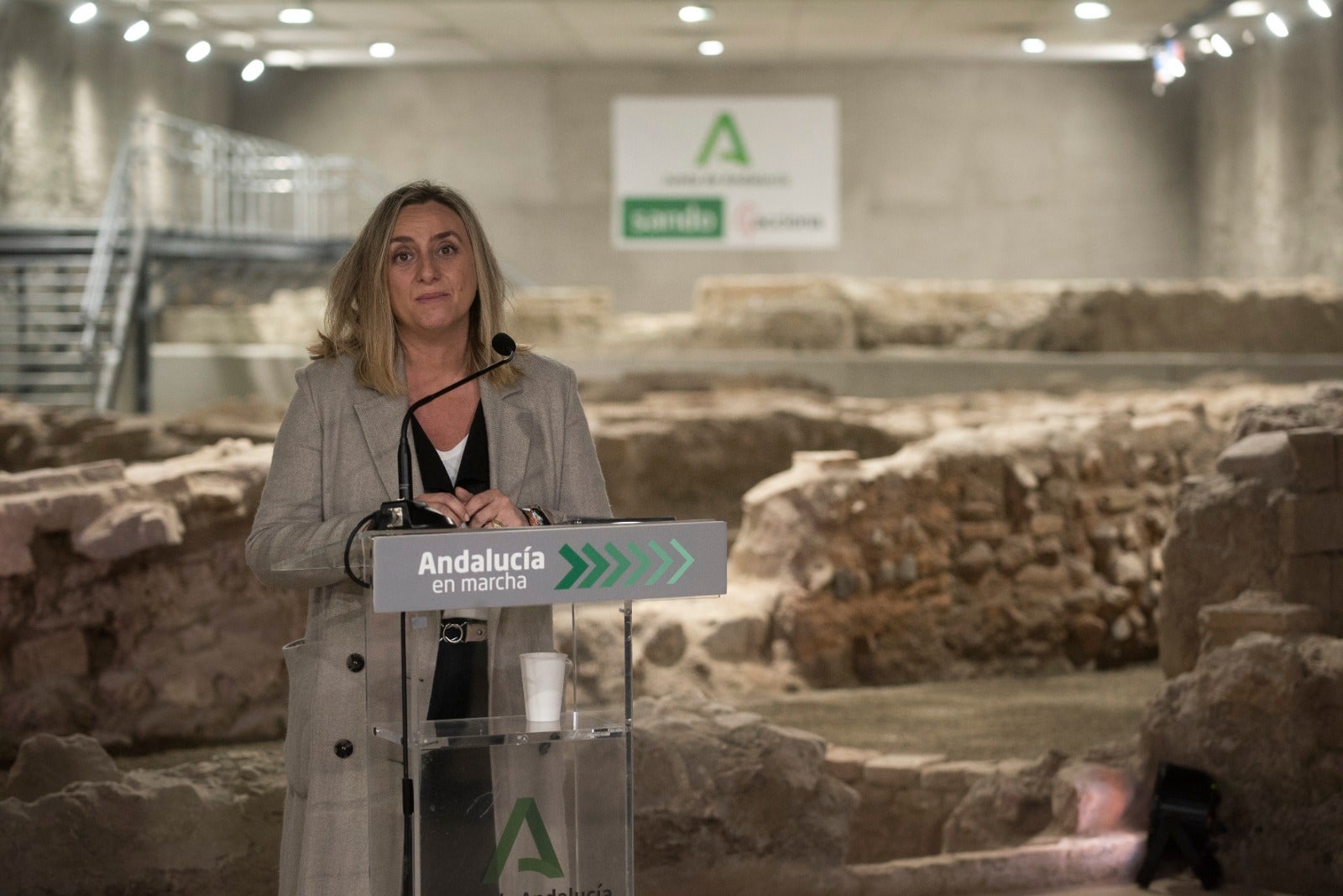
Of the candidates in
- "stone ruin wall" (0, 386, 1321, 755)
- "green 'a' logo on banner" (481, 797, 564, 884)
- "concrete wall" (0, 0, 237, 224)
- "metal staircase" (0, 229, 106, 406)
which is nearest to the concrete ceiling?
"concrete wall" (0, 0, 237, 224)

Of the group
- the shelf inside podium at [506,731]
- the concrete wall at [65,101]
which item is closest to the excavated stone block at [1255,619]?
the shelf inside podium at [506,731]

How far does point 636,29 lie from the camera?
16984mm

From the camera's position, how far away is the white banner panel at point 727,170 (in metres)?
17.1

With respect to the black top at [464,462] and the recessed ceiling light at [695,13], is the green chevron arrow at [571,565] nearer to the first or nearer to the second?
the black top at [464,462]

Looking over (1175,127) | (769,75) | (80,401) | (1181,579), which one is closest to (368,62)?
(769,75)

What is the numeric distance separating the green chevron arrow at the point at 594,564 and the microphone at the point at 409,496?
10.1 inches

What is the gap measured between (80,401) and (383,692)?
41.0 feet

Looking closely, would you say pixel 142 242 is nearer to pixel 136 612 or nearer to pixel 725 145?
pixel 725 145

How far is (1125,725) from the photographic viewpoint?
25.6ft

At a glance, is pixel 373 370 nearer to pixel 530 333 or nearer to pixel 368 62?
pixel 530 333

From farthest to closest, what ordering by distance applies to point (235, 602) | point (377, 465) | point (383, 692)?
point (235, 602) < point (377, 465) < point (383, 692)

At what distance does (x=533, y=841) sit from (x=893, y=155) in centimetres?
1838

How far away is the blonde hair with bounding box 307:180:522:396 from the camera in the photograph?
2.74 metres

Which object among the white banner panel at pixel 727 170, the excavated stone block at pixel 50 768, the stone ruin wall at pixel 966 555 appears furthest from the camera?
the white banner panel at pixel 727 170
